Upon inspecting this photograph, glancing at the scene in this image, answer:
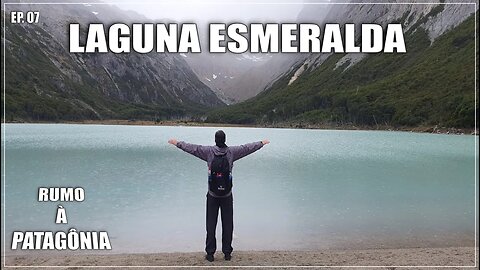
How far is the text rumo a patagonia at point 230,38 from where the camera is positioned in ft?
52.3

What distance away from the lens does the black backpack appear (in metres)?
9.12

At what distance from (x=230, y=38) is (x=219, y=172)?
25.7 ft

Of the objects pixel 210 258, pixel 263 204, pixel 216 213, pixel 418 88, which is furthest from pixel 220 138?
pixel 418 88

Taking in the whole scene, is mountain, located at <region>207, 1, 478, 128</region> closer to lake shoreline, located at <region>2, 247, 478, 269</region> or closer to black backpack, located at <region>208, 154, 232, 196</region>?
lake shoreline, located at <region>2, 247, 478, 269</region>

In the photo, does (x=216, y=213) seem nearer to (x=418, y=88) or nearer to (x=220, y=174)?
(x=220, y=174)

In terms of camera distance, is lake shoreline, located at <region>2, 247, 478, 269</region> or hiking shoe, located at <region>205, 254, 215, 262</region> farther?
hiking shoe, located at <region>205, 254, 215, 262</region>

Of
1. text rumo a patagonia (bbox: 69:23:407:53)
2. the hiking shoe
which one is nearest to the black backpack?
the hiking shoe

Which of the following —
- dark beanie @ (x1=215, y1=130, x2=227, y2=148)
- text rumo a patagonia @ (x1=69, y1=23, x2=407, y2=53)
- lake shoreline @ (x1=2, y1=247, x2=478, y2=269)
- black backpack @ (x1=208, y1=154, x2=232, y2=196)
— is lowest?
lake shoreline @ (x1=2, y1=247, x2=478, y2=269)

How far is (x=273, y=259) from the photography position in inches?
405

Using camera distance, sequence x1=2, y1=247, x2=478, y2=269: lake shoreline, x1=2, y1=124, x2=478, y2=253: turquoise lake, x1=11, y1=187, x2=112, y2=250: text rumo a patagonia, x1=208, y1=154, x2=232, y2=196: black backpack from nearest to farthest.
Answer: x1=208, y1=154, x2=232, y2=196: black backpack → x1=2, y1=247, x2=478, y2=269: lake shoreline → x1=11, y1=187, x2=112, y2=250: text rumo a patagonia → x1=2, y1=124, x2=478, y2=253: turquoise lake

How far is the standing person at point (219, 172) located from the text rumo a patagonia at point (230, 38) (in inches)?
274

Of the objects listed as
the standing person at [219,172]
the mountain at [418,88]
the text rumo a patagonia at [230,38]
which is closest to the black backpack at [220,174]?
the standing person at [219,172]

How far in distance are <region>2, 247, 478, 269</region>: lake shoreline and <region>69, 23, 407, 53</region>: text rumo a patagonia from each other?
7.31m

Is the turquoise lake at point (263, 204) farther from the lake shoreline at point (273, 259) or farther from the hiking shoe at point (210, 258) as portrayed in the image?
the hiking shoe at point (210, 258)
